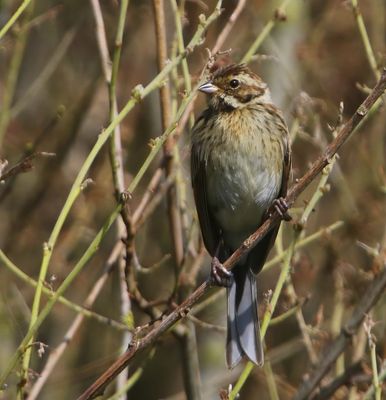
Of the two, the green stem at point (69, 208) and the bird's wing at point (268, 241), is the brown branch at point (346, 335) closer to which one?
the bird's wing at point (268, 241)

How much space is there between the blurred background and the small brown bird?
1.03ft

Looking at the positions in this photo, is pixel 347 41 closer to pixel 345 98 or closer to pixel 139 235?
pixel 345 98

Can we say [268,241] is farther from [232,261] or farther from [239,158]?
[232,261]

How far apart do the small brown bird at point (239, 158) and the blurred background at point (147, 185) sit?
31 cm

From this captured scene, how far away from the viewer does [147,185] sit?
5.86m

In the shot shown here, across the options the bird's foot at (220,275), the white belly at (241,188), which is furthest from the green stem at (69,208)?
the white belly at (241,188)

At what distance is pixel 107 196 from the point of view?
5.74 meters

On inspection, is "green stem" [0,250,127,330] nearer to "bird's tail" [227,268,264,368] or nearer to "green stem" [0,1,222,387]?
"green stem" [0,1,222,387]

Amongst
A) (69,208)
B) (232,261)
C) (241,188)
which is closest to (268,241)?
(241,188)

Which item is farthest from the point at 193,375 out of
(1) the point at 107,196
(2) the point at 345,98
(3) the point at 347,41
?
(3) the point at 347,41

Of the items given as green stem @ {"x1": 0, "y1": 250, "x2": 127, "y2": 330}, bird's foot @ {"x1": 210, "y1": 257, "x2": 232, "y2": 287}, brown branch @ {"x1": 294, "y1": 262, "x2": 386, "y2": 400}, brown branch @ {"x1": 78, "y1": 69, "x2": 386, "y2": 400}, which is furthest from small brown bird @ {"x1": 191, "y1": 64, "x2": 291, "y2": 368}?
brown branch @ {"x1": 78, "y1": 69, "x2": 386, "y2": 400}

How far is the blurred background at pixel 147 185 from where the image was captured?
16.9ft

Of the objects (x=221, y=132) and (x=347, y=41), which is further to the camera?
(x=347, y=41)

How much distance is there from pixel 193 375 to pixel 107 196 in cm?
209
